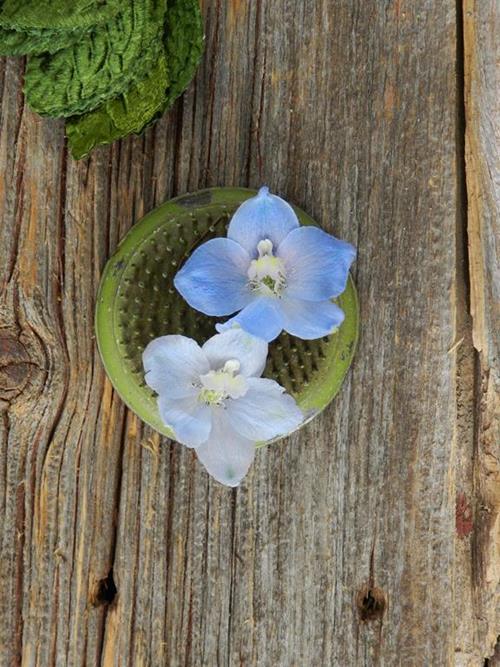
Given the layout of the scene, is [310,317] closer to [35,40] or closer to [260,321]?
[260,321]

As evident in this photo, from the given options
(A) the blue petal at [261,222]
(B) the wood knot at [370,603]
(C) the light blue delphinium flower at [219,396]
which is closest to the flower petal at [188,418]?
(C) the light blue delphinium flower at [219,396]

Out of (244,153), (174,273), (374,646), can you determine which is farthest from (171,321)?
(374,646)

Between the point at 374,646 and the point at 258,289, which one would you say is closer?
the point at 258,289

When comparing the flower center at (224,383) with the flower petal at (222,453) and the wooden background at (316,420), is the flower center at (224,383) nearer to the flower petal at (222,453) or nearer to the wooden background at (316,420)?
the flower petal at (222,453)

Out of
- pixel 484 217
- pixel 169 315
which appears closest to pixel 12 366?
pixel 169 315

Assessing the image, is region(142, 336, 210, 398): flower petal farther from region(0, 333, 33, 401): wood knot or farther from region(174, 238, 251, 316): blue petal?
region(0, 333, 33, 401): wood knot

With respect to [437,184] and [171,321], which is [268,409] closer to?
[171,321]
